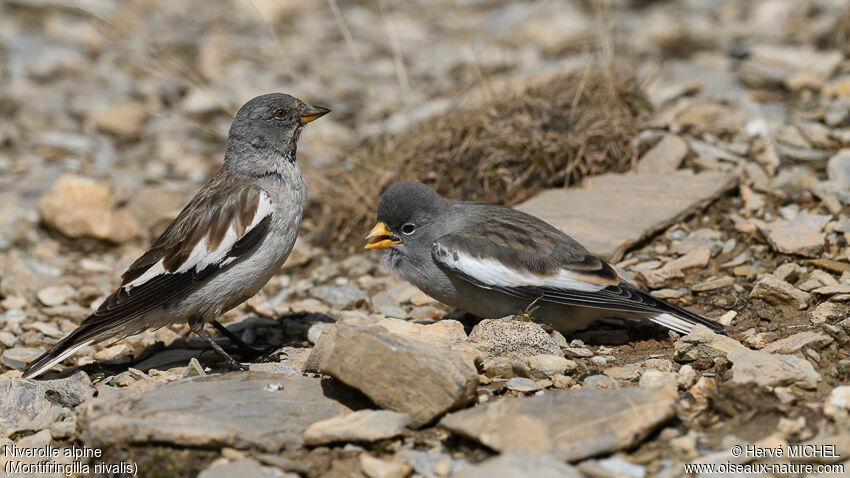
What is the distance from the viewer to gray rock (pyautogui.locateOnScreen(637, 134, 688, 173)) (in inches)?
266

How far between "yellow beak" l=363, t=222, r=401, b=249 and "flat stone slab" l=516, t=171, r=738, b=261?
1.25m

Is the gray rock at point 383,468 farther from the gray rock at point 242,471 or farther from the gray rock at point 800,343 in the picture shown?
the gray rock at point 800,343

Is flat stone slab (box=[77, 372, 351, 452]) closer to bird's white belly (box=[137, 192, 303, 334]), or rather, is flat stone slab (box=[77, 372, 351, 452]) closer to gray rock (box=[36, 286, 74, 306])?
bird's white belly (box=[137, 192, 303, 334])

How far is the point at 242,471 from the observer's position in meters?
3.51

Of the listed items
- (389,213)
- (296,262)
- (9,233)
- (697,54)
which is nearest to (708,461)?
(389,213)

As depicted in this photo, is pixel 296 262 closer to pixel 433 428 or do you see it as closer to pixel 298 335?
pixel 298 335

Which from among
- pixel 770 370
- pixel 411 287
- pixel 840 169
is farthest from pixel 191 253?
pixel 840 169

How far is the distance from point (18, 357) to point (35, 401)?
1.15 metres

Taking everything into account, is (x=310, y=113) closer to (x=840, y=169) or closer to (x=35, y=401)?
(x=35, y=401)

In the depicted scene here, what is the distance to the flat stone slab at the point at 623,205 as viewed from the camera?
587cm

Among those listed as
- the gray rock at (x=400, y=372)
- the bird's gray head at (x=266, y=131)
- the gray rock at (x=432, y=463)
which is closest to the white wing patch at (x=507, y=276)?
the gray rock at (x=400, y=372)

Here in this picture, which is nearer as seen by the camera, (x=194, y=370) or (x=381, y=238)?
(x=194, y=370)

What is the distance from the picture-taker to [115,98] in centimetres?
1036

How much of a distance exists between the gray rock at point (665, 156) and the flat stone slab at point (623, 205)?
0.13 metres
